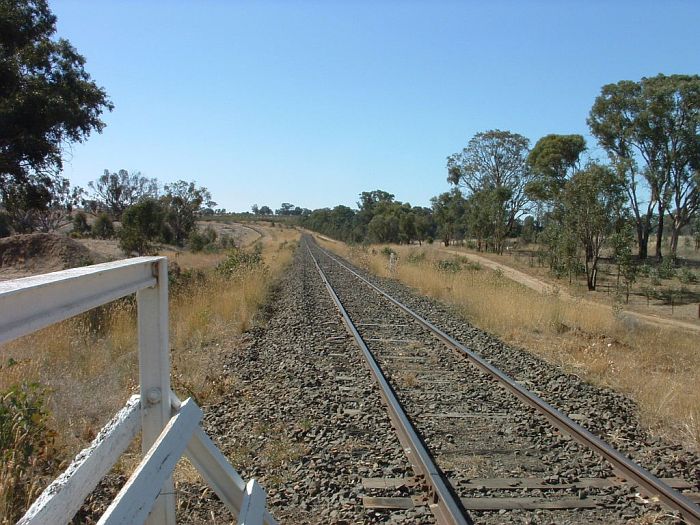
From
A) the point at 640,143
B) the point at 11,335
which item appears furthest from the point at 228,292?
the point at 640,143

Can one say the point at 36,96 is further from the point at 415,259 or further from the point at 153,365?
the point at 415,259

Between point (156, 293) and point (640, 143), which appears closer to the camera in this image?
point (156, 293)

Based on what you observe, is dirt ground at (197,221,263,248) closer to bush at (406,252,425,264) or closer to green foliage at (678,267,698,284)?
bush at (406,252,425,264)

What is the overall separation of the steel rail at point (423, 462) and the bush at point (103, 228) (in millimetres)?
53918

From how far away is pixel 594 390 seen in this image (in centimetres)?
732

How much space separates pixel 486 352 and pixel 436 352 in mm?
899

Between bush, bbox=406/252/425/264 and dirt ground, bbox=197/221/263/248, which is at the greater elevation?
dirt ground, bbox=197/221/263/248

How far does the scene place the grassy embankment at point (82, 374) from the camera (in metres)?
3.76

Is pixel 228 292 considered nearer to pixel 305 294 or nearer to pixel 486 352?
pixel 305 294

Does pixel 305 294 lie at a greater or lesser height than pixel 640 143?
lesser

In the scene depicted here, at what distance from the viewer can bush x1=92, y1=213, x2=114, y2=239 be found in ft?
184

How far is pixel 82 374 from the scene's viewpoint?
6621 millimetres

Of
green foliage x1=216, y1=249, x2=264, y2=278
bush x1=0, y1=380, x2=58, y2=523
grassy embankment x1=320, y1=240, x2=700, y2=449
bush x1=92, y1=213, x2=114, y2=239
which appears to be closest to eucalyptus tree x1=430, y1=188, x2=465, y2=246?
Result: bush x1=92, y1=213, x2=114, y2=239

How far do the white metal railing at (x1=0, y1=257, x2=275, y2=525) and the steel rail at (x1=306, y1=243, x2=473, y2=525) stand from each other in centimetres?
167
